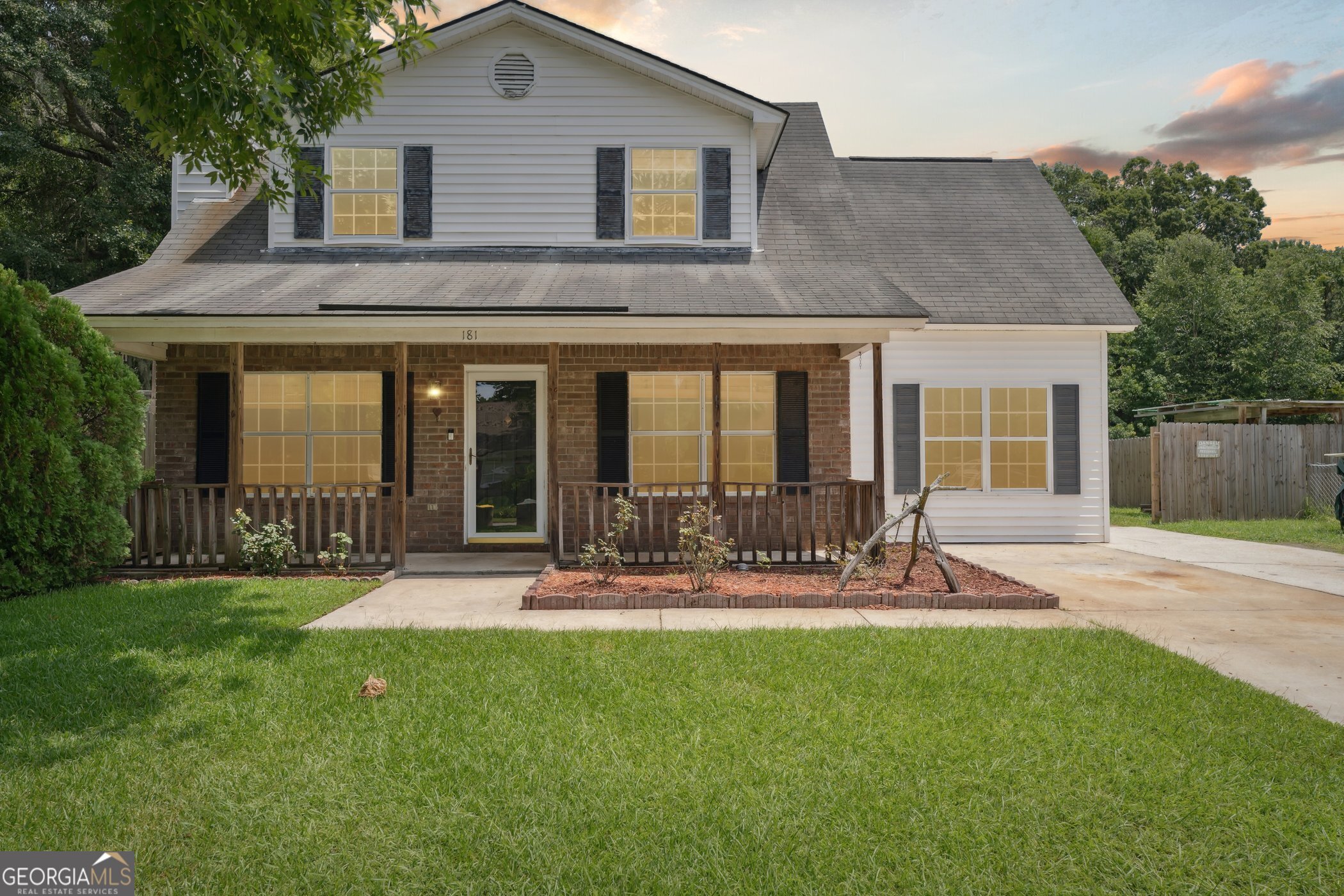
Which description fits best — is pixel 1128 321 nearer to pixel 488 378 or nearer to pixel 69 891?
pixel 488 378

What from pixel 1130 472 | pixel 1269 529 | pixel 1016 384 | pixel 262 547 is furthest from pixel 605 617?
pixel 1130 472

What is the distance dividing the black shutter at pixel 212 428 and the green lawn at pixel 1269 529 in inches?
566

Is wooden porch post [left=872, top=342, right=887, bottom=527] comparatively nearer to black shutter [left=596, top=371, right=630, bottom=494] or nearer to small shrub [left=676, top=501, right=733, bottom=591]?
small shrub [left=676, top=501, right=733, bottom=591]

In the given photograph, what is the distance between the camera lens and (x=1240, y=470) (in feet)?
47.3

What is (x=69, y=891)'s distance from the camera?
2559mm

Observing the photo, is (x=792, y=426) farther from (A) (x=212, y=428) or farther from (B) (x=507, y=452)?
(A) (x=212, y=428)

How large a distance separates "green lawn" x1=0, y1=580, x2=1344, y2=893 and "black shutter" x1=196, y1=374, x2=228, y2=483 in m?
4.73

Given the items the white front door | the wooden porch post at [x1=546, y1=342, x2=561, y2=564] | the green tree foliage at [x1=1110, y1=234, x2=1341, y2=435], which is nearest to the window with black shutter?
the white front door

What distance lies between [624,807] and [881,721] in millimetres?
1466

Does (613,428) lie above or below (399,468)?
above

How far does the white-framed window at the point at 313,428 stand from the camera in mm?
9953

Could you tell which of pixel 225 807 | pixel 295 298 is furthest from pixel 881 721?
pixel 295 298

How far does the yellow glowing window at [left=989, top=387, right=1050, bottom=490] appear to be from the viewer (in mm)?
11359

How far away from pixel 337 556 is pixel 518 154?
18.8 ft
